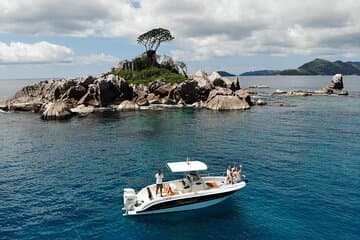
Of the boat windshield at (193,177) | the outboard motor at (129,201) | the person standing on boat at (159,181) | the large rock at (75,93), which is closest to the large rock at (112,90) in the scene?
the large rock at (75,93)

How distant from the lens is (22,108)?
110438 mm

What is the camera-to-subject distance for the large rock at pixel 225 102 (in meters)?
104

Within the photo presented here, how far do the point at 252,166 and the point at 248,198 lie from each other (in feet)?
35.8

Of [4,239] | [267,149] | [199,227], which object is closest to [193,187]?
[199,227]

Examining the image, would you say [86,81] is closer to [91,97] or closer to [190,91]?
[91,97]

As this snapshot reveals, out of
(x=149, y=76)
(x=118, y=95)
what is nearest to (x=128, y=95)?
(x=118, y=95)

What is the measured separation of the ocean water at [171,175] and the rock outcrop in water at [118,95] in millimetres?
22867

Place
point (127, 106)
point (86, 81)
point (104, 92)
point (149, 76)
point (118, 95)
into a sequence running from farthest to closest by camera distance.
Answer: point (149, 76) < point (118, 95) < point (86, 81) < point (104, 92) < point (127, 106)

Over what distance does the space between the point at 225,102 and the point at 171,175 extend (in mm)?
63112

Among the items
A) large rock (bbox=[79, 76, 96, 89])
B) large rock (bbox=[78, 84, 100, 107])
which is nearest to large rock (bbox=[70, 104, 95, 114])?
large rock (bbox=[78, 84, 100, 107])

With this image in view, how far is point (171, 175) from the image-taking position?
4394 cm

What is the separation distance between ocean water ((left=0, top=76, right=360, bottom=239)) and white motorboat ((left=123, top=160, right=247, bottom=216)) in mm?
831

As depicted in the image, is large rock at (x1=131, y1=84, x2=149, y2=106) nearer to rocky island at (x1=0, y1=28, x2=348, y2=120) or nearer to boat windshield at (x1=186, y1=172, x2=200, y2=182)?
rocky island at (x1=0, y1=28, x2=348, y2=120)

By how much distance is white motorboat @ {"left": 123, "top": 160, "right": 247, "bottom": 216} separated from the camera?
107 feet
